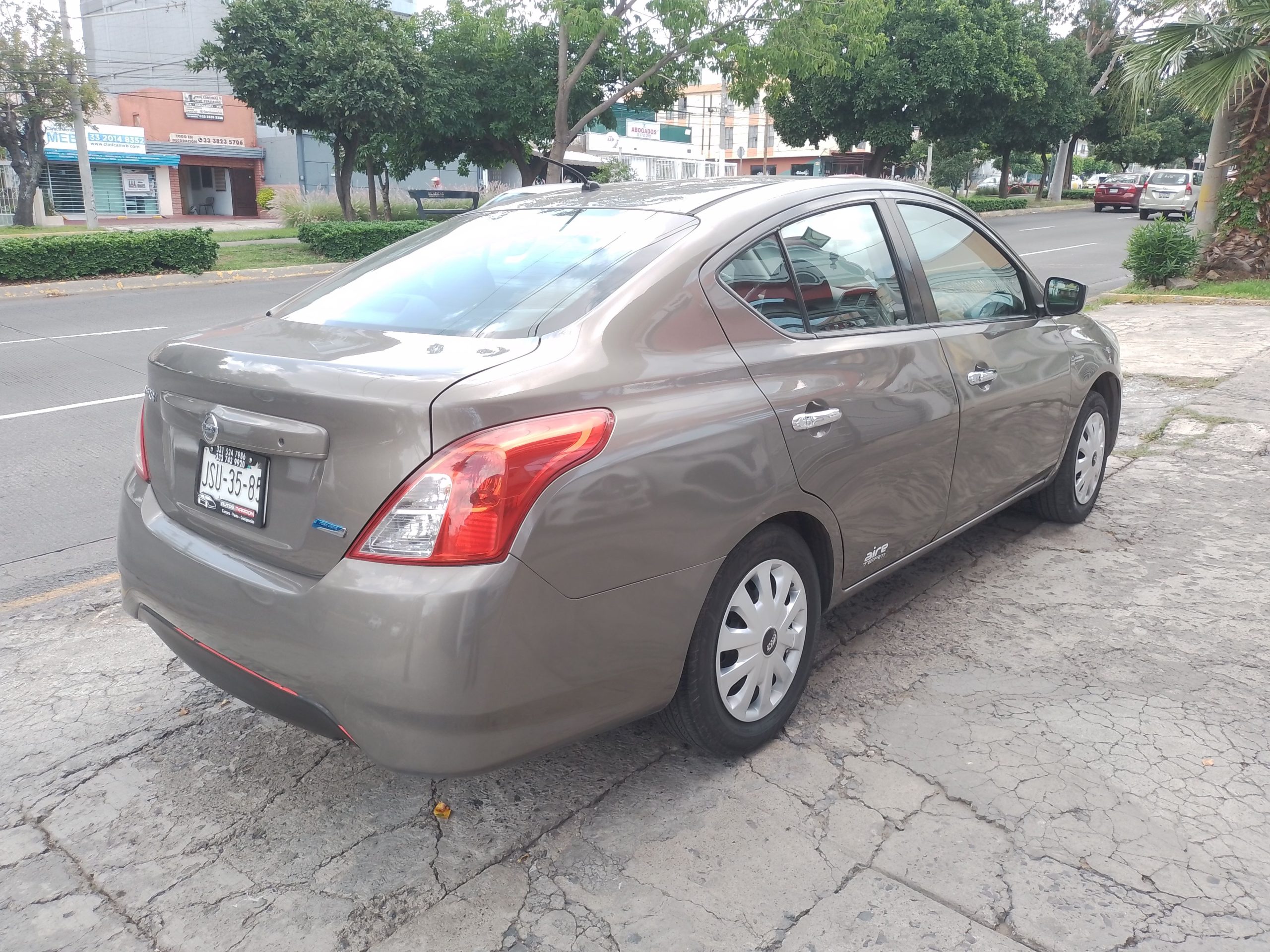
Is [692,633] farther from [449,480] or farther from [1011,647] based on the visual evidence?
[1011,647]

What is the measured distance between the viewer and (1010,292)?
4309 mm

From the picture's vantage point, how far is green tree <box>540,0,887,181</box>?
20891 millimetres

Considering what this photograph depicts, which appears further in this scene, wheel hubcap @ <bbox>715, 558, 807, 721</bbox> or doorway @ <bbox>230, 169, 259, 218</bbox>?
doorway @ <bbox>230, 169, 259, 218</bbox>

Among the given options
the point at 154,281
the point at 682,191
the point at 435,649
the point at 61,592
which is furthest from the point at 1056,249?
the point at 435,649

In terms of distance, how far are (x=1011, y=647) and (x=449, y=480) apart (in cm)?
243

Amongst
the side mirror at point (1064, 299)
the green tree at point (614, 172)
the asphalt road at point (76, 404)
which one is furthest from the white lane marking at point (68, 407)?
the green tree at point (614, 172)

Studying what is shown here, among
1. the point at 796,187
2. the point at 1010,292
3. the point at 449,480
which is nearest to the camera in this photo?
the point at 449,480

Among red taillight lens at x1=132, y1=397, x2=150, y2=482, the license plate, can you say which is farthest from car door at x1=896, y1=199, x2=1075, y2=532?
red taillight lens at x1=132, y1=397, x2=150, y2=482

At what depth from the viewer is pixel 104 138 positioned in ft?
137

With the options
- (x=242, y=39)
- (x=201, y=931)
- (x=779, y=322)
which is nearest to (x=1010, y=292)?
(x=779, y=322)

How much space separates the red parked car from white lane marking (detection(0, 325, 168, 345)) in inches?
1473

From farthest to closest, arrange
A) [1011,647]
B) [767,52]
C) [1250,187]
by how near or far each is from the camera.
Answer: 1. [767,52]
2. [1250,187]
3. [1011,647]

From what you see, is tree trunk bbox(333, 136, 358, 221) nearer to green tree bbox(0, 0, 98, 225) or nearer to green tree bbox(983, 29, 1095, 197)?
green tree bbox(0, 0, 98, 225)

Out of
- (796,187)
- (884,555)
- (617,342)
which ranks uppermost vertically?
(796,187)
